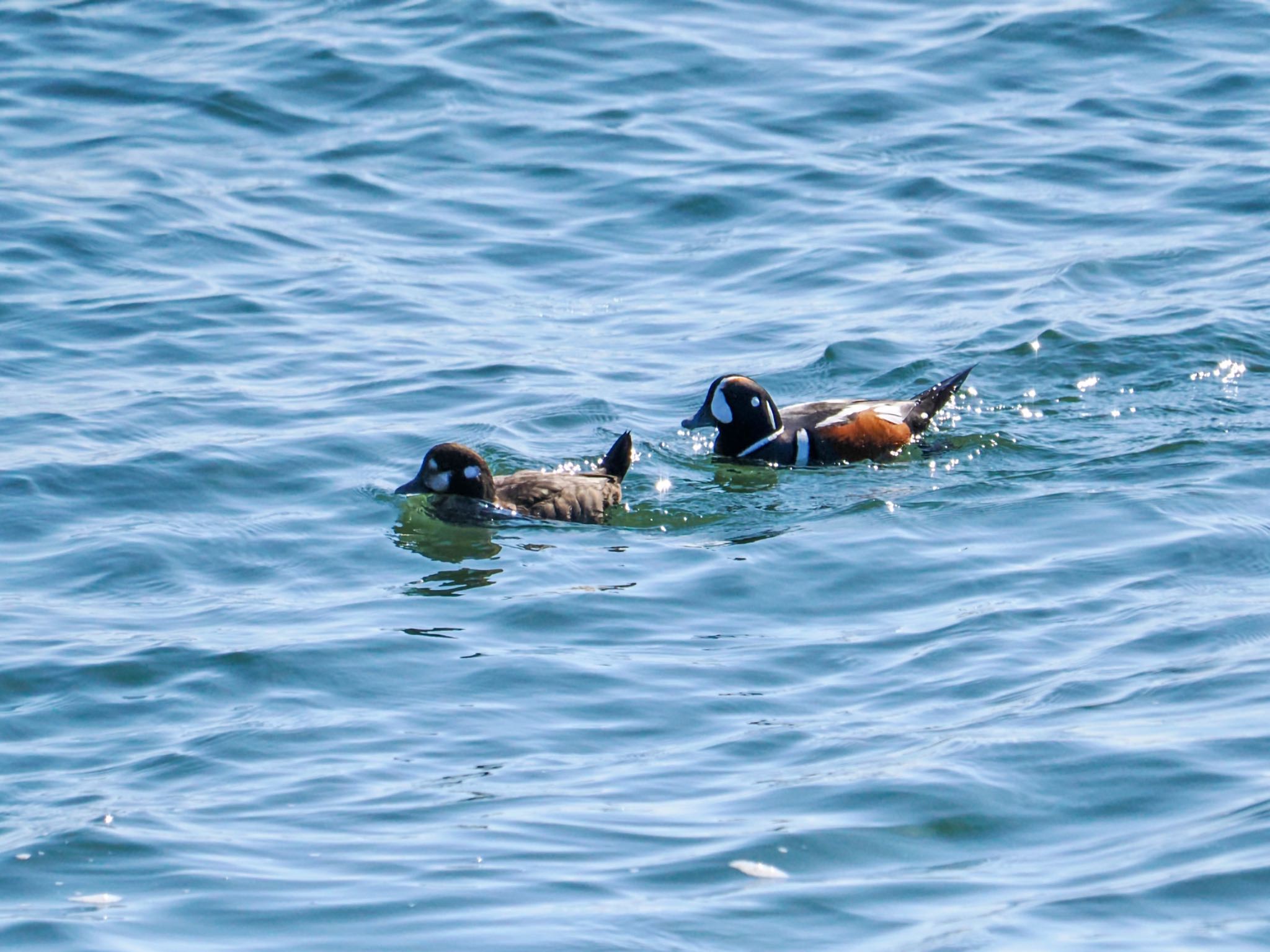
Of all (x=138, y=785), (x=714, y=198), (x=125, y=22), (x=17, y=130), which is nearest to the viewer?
(x=138, y=785)

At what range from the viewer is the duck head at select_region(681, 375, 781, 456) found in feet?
39.8

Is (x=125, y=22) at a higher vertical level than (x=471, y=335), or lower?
higher

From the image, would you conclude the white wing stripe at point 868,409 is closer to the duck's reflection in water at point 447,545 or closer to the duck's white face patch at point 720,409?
the duck's white face patch at point 720,409

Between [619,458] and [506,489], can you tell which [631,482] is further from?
[506,489]

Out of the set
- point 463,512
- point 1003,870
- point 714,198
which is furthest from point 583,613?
point 714,198

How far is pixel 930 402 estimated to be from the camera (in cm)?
1264

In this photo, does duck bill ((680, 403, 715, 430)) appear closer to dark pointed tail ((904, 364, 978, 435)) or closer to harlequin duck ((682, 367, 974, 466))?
harlequin duck ((682, 367, 974, 466))

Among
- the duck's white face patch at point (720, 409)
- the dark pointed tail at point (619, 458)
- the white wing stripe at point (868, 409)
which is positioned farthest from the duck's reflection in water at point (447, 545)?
the white wing stripe at point (868, 409)

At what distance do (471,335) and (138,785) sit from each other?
782cm

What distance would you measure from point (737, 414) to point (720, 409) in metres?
0.12

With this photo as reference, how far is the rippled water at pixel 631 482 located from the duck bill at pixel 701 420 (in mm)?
411

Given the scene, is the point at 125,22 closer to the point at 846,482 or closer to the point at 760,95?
the point at 760,95

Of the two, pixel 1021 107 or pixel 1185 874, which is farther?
pixel 1021 107

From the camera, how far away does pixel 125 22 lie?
22.5 m
